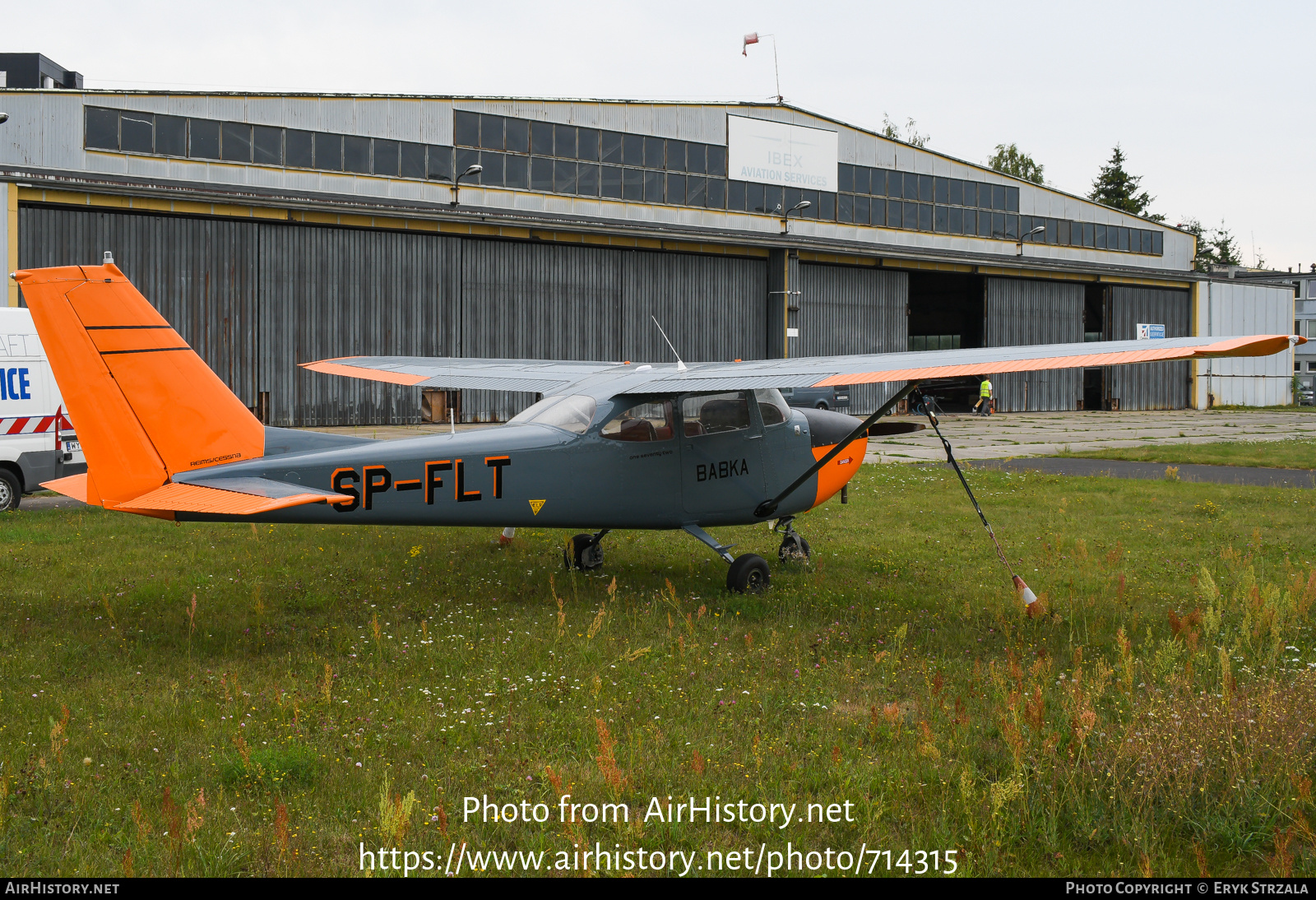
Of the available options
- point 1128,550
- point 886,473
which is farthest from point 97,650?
point 886,473

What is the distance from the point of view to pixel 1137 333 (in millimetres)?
51812

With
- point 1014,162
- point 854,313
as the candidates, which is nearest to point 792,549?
point 854,313

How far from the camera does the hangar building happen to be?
2812 centimetres

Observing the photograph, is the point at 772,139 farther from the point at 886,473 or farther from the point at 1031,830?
the point at 1031,830

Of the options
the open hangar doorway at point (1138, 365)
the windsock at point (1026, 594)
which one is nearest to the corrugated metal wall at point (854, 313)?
the open hangar doorway at point (1138, 365)

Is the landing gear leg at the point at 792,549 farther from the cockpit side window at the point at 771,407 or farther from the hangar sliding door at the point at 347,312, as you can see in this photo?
the hangar sliding door at the point at 347,312

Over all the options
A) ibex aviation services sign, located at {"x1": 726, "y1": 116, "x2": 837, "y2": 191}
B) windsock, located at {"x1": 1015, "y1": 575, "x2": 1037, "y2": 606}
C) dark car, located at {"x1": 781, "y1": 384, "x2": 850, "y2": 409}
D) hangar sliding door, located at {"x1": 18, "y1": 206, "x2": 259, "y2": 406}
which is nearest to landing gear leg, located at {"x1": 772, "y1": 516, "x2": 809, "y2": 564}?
windsock, located at {"x1": 1015, "y1": 575, "x2": 1037, "y2": 606}

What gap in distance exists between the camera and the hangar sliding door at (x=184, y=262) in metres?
26.4

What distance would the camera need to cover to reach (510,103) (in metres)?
35.3

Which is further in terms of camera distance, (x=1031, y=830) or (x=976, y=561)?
(x=976, y=561)

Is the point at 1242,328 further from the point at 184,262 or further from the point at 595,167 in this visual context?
the point at 184,262

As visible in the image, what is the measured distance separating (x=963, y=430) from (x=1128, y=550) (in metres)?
24.0

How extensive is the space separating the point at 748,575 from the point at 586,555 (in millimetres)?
2131

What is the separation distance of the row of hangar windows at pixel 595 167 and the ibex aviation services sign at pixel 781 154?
1.40 feet
